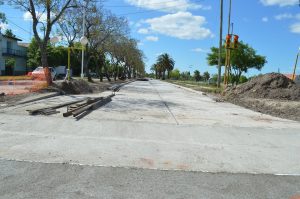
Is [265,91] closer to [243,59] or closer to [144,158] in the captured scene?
[144,158]

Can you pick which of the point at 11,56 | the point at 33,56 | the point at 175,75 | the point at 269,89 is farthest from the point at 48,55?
the point at 175,75

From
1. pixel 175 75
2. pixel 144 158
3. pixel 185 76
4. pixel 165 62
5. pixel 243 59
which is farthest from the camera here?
pixel 175 75

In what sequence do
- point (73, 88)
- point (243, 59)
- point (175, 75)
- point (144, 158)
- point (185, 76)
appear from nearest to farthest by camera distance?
point (144, 158) → point (73, 88) → point (243, 59) → point (185, 76) → point (175, 75)

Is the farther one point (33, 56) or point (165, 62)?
point (165, 62)

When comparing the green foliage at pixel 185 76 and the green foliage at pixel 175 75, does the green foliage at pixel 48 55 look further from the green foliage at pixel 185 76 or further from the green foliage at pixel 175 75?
the green foliage at pixel 175 75

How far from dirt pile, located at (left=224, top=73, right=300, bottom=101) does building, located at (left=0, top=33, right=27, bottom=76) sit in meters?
41.1

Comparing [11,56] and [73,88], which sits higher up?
[11,56]

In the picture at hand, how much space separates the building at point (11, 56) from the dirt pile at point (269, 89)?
41.1 metres

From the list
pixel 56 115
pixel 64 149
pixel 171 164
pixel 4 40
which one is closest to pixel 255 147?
pixel 171 164

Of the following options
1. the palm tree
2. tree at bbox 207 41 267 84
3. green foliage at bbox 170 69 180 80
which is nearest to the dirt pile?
tree at bbox 207 41 267 84

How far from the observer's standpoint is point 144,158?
7707 millimetres

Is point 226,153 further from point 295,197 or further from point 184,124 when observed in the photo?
point 184,124

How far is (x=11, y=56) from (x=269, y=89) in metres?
51.2

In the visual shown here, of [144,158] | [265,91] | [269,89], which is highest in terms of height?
[269,89]
